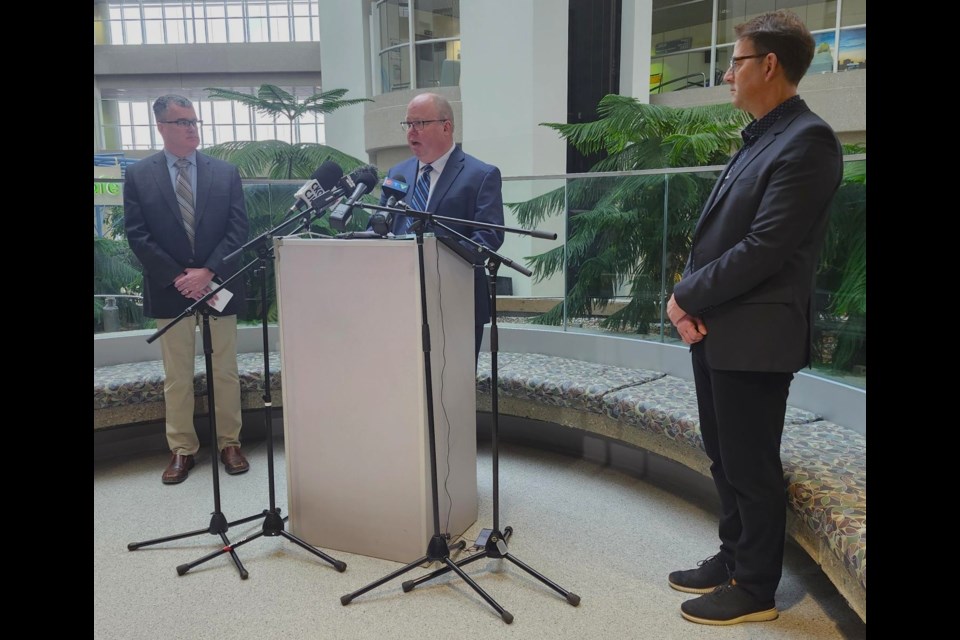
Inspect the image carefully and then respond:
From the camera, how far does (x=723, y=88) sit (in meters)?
9.03

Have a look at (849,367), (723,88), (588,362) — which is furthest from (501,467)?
(723,88)

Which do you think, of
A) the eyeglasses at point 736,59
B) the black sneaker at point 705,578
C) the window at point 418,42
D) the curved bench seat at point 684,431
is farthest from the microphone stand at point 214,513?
the window at point 418,42

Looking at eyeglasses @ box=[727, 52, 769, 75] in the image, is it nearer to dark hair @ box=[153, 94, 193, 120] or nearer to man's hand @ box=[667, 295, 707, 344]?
man's hand @ box=[667, 295, 707, 344]

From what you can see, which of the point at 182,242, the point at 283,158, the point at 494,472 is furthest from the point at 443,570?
the point at 283,158

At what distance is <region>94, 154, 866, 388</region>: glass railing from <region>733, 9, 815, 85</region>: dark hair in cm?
124

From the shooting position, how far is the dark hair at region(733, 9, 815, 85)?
162cm

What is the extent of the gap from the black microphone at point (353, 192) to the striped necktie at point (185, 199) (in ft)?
3.96

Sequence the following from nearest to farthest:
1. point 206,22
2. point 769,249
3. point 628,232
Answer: point 769,249
point 628,232
point 206,22

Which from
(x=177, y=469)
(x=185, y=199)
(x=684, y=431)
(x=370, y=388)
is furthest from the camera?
(x=177, y=469)

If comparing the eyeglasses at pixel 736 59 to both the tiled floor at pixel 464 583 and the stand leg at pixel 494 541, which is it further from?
the tiled floor at pixel 464 583

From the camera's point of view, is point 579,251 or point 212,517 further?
point 579,251

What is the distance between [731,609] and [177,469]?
2435 millimetres

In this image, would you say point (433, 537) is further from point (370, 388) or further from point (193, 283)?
point (193, 283)

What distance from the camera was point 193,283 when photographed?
2.84 m
